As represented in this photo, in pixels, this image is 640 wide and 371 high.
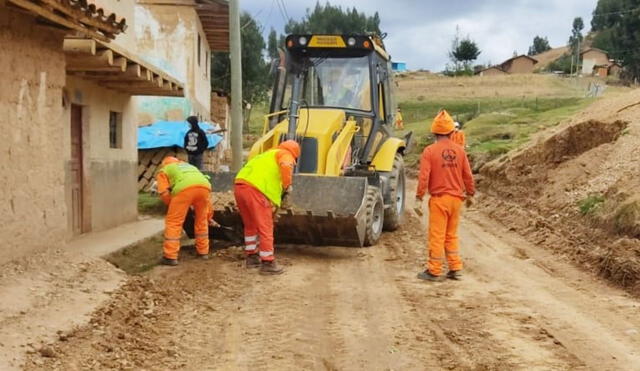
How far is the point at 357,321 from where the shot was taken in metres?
6.31

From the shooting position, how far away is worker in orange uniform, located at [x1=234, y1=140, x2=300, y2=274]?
8.47 metres

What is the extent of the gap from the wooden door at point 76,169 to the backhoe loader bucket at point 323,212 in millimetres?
2339

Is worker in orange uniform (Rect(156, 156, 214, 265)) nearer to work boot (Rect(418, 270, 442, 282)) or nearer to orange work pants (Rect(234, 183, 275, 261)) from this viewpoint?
orange work pants (Rect(234, 183, 275, 261))

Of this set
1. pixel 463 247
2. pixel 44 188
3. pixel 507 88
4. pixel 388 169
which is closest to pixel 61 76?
pixel 44 188

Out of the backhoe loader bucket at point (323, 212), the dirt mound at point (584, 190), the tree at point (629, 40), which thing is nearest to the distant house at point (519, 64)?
the tree at point (629, 40)

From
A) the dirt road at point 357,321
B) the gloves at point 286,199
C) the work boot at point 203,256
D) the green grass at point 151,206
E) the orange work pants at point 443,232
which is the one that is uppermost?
the gloves at point 286,199

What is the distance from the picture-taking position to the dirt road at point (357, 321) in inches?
205

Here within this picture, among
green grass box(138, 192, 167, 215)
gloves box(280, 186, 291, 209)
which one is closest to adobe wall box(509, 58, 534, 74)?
green grass box(138, 192, 167, 215)

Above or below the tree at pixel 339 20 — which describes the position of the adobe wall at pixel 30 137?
below

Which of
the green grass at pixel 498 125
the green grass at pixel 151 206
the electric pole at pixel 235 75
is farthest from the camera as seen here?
the green grass at pixel 498 125

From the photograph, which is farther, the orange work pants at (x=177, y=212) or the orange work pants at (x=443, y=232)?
the orange work pants at (x=177, y=212)

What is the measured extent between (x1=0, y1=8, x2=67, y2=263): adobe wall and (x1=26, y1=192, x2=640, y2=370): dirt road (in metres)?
1.25

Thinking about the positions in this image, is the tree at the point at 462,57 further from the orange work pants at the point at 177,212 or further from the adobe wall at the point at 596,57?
the orange work pants at the point at 177,212

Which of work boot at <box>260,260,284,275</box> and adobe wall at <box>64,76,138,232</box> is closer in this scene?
work boot at <box>260,260,284,275</box>
